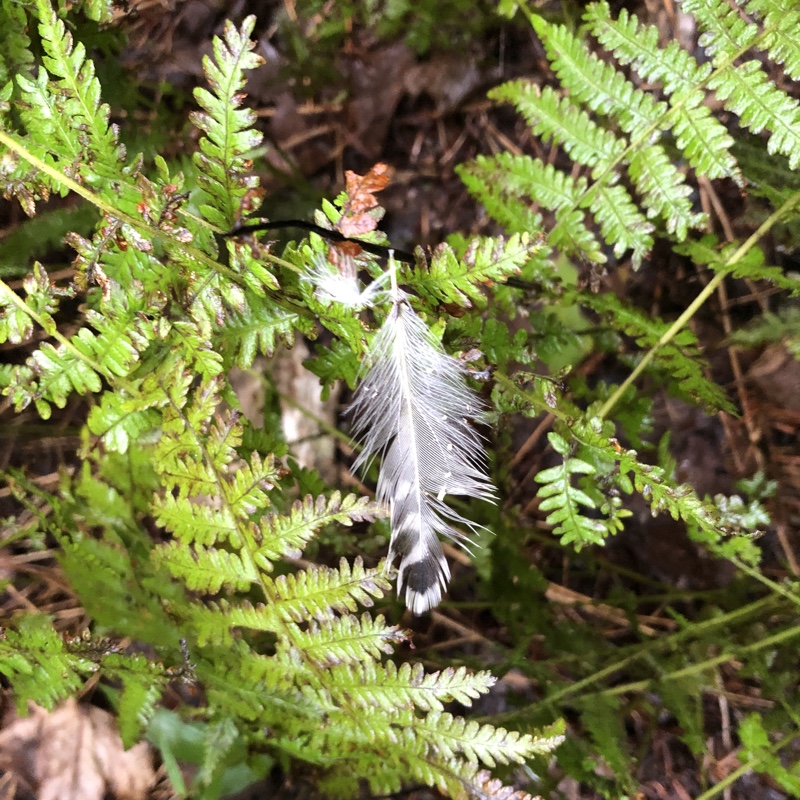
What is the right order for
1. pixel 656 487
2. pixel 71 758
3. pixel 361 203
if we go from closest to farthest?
pixel 361 203, pixel 656 487, pixel 71 758

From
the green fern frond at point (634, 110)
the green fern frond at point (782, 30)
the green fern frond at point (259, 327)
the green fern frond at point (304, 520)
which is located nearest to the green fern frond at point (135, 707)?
the green fern frond at point (304, 520)

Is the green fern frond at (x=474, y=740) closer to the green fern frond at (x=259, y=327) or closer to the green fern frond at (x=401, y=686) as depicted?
the green fern frond at (x=401, y=686)

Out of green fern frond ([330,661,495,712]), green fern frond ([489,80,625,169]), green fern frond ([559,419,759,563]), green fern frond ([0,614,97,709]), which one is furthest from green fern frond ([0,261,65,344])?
green fern frond ([489,80,625,169])

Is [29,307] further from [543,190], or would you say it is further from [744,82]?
[744,82]

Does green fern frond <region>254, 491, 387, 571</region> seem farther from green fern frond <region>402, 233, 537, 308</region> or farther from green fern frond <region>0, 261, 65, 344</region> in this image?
green fern frond <region>0, 261, 65, 344</region>

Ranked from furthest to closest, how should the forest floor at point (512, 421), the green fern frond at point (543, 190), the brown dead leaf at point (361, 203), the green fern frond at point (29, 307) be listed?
the forest floor at point (512, 421) < the green fern frond at point (543, 190) < the green fern frond at point (29, 307) < the brown dead leaf at point (361, 203)

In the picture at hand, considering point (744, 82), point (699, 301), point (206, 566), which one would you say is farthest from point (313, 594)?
point (744, 82)
